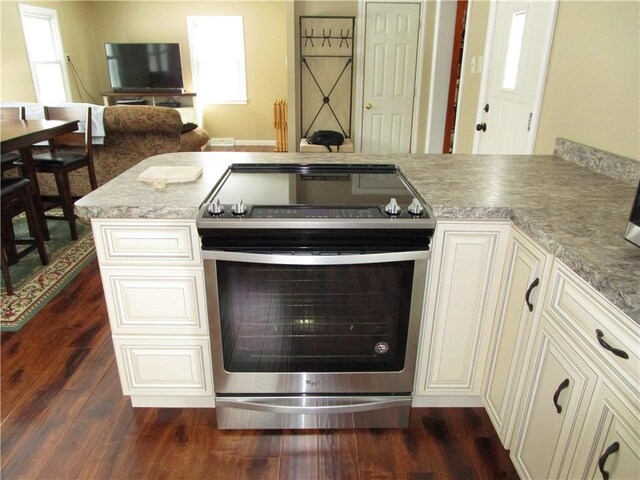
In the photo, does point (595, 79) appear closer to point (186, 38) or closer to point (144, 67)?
point (186, 38)

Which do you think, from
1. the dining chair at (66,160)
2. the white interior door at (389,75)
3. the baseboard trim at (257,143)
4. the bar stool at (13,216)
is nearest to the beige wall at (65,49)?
the baseboard trim at (257,143)

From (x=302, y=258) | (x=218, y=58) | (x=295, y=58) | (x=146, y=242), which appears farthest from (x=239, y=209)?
(x=218, y=58)

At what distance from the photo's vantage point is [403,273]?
58.6 inches

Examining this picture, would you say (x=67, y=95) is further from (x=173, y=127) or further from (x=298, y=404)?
(x=298, y=404)

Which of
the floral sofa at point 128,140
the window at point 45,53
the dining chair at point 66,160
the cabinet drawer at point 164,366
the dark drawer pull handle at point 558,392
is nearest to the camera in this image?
the dark drawer pull handle at point 558,392

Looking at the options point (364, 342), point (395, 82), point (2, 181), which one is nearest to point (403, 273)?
point (364, 342)

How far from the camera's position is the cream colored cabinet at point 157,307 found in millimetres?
1482

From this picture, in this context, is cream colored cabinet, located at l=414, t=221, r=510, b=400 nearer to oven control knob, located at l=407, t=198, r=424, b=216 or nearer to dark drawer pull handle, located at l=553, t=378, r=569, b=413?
oven control knob, located at l=407, t=198, r=424, b=216

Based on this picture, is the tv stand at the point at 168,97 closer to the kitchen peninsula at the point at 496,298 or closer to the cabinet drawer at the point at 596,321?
the kitchen peninsula at the point at 496,298

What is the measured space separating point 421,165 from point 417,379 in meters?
0.95

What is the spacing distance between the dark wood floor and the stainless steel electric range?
90 mm

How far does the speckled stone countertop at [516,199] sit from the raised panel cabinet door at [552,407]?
0.24 m

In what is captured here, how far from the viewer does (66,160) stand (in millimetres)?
3256

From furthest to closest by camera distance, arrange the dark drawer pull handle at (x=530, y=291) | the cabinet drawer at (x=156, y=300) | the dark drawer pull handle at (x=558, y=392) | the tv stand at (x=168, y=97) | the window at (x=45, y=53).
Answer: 1. the tv stand at (x=168, y=97)
2. the window at (x=45, y=53)
3. the cabinet drawer at (x=156, y=300)
4. the dark drawer pull handle at (x=530, y=291)
5. the dark drawer pull handle at (x=558, y=392)
